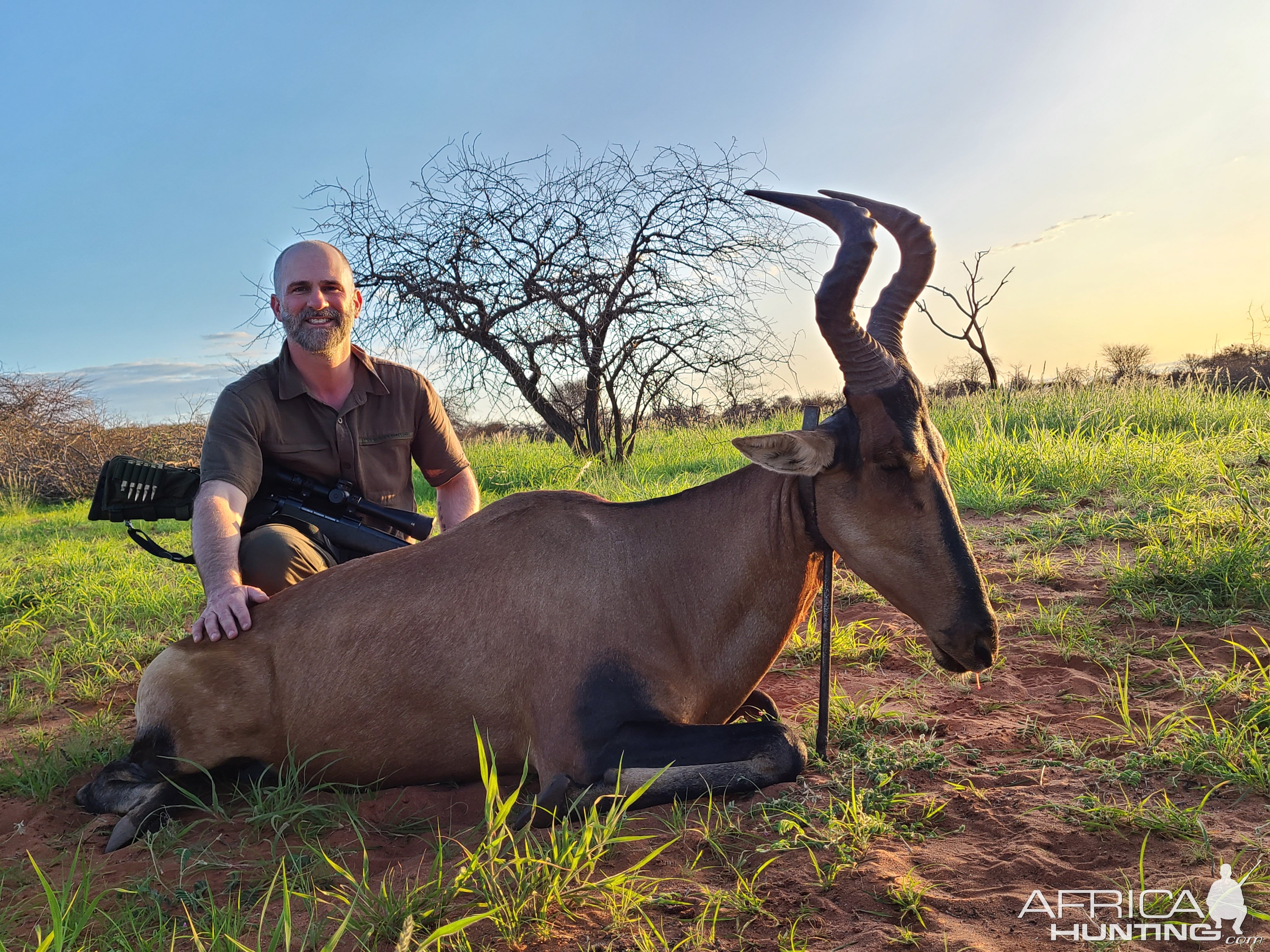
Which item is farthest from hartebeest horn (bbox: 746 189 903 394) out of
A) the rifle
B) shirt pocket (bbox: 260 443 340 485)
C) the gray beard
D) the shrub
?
the shrub

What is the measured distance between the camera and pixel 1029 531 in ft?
19.2

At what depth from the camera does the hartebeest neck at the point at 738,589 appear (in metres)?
3.03

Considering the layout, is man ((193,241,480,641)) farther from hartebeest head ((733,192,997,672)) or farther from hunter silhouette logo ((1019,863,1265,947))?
hunter silhouette logo ((1019,863,1265,947))

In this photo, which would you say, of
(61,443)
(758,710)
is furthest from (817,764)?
(61,443)

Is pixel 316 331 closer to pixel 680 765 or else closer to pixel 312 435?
pixel 312 435

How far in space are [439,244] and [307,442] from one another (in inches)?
327

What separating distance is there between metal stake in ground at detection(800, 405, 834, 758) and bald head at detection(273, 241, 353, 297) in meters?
2.81

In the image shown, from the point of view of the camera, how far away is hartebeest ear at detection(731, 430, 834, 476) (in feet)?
9.25

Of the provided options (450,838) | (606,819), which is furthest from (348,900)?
(606,819)

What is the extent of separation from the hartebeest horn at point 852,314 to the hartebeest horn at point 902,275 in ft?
0.94

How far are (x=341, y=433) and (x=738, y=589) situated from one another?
102 inches

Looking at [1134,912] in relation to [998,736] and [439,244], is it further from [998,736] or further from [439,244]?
[439,244]

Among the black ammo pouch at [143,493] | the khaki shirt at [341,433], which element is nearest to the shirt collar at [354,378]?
the khaki shirt at [341,433]

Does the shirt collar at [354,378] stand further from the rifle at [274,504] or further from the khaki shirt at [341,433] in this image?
the rifle at [274,504]
